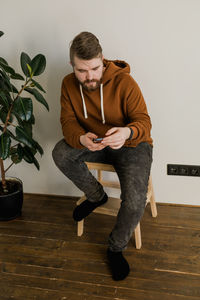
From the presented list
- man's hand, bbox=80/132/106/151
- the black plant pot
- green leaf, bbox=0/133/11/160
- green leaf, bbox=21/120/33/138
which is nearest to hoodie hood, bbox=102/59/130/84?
man's hand, bbox=80/132/106/151

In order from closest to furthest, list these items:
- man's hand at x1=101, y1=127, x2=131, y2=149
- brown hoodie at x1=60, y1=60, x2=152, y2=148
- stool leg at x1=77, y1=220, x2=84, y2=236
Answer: man's hand at x1=101, y1=127, x2=131, y2=149 → brown hoodie at x1=60, y1=60, x2=152, y2=148 → stool leg at x1=77, y1=220, x2=84, y2=236

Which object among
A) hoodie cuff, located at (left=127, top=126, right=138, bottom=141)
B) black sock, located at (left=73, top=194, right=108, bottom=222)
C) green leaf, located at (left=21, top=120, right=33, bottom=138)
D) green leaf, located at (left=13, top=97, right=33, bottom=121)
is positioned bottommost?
black sock, located at (left=73, top=194, right=108, bottom=222)

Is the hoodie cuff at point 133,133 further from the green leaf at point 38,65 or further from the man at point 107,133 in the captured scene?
the green leaf at point 38,65

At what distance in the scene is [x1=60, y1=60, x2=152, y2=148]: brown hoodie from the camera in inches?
73.7

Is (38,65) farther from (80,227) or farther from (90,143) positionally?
(80,227)

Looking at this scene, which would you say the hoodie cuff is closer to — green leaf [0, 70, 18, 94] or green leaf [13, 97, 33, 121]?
green leaf [13, 97, 33, 121]

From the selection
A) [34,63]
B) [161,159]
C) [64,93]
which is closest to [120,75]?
[64,93]

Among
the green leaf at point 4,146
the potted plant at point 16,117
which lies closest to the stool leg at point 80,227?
the potted plant at point 16,117

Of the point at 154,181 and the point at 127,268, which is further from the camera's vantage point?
the point at 154,181

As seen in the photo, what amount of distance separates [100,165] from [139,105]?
417 millimetres

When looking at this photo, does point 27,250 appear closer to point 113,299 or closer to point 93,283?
point 93,283

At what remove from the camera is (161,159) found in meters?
2.31

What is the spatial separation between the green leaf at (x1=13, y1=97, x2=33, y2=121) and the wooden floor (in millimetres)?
763

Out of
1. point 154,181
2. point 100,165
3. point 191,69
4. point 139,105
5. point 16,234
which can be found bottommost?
point 16,234
